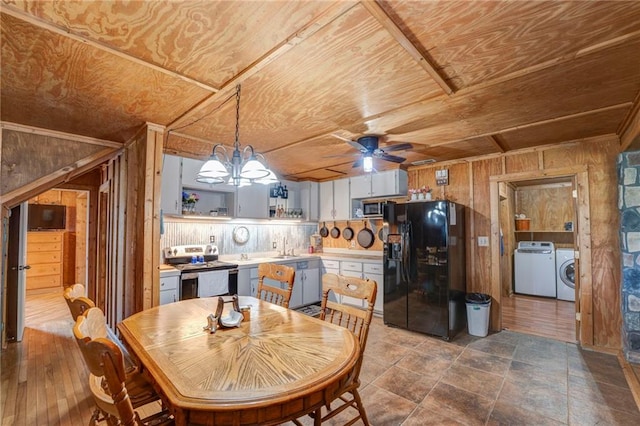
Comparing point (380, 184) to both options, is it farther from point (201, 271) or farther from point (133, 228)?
point (133, 228)

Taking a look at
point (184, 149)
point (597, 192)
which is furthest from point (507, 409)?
→ point (184, 149)

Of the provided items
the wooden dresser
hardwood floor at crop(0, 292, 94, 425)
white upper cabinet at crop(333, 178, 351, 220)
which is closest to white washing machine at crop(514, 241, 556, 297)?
white upper cabinet at crop(333, 178, 351, 220)

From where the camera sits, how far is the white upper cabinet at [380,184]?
4.54 meters

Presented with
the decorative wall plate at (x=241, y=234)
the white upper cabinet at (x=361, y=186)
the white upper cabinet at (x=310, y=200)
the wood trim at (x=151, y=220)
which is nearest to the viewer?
the wood trim at (x=151, y=220)

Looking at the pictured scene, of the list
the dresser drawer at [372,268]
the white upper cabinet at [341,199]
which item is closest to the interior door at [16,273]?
the white upper cabinet at [341,199]

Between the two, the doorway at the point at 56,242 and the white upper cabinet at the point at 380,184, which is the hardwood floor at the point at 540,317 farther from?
the doorway at the point at 56,242

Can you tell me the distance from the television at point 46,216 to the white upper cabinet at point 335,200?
19.3 ft

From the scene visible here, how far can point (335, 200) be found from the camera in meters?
5.38

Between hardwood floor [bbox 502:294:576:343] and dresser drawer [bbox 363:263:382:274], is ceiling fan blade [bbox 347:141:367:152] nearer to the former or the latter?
dresser drawer [bbox 363:263:382:274]

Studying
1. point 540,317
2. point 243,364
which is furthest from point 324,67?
point 540,317

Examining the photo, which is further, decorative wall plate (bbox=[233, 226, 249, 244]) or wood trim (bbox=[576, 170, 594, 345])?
decorative wall plate (bbox=[233, 226, 249, 244])

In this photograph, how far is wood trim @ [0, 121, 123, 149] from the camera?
263cm

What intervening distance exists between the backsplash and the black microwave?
1.45 meters

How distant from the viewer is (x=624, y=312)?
9.64 feet
